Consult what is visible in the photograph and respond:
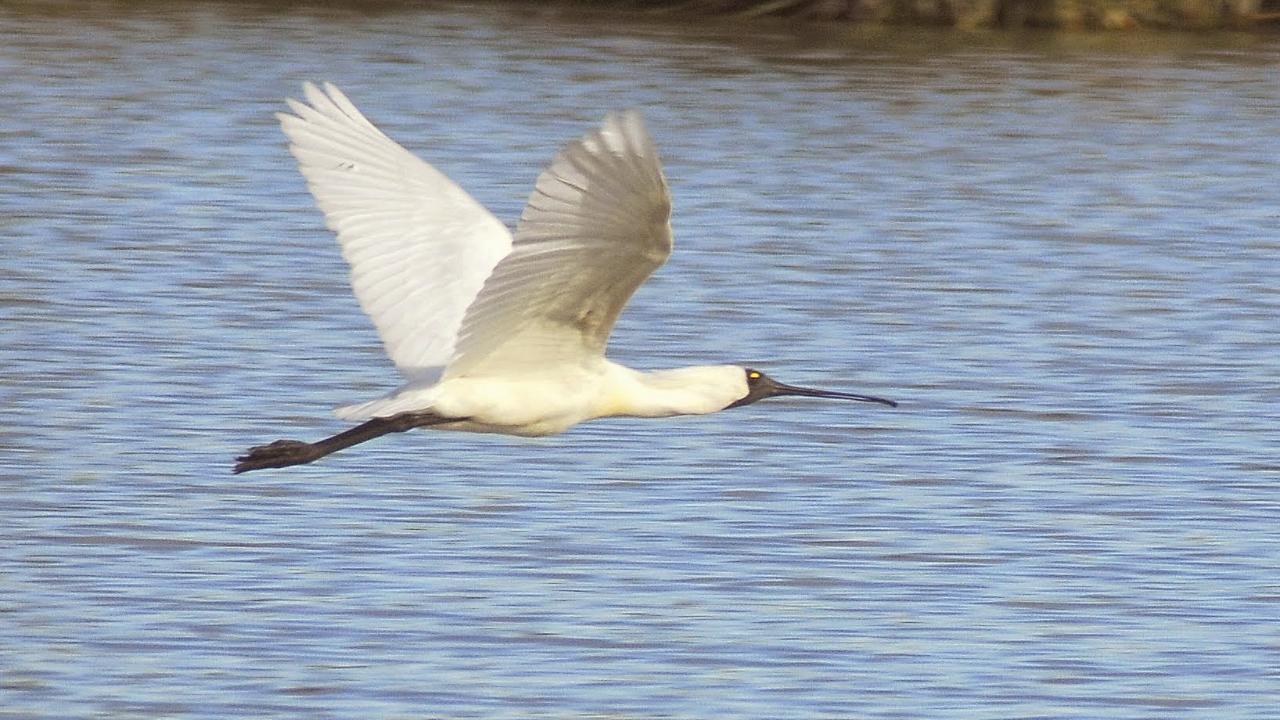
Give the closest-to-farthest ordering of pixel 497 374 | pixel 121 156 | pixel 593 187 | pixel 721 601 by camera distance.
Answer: pixel 593 187, pixel 497 374, pixel 721 601, pixel 121 156

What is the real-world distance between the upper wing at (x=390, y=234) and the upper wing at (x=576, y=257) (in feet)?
1.88

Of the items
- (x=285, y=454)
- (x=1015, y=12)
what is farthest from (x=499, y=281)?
(x=1015, y=12)

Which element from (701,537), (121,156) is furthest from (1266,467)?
(121,156)

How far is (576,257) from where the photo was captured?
5.84 metres

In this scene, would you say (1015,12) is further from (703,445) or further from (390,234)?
(390,234)

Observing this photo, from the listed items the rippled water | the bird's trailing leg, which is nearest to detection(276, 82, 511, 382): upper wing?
the bird's trailing leg

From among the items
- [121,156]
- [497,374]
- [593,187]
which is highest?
[593,187]

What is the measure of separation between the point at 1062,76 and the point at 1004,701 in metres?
13.0

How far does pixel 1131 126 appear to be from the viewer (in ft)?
58.0

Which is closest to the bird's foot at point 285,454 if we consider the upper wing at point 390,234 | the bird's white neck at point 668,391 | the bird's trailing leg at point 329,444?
the bird's trailing leg at point 329,444

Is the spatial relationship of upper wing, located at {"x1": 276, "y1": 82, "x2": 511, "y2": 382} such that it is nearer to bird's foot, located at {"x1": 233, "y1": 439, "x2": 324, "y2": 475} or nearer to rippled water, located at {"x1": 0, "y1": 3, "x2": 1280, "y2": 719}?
bird's foot, located at {"x1": 233, "y1": 439, "x2": 324, "y2": 475}

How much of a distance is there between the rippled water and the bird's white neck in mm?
585

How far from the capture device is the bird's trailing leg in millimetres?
6684

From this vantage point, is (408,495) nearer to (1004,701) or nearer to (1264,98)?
(1004,701)
